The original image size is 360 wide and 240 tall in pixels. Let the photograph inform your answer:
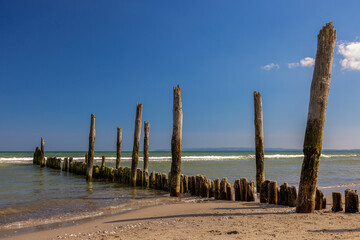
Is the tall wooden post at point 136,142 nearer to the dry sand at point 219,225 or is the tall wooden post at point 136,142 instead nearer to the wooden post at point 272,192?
the dry sand at point 219,225

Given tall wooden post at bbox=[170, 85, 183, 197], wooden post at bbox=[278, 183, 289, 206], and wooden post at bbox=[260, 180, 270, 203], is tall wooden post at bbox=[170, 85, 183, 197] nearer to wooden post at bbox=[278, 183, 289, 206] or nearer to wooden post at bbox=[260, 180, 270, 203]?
wooden post at bbox=[260, 180, 270, 203]

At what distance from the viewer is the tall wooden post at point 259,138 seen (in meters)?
12.4

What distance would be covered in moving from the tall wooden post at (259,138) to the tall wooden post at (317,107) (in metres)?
5.48

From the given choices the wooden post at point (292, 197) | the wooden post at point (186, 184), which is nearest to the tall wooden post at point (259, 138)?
the wooden post at point (186, 184)

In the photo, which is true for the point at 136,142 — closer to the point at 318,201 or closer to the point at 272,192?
the point at 272,192

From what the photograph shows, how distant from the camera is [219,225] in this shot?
6289 mm

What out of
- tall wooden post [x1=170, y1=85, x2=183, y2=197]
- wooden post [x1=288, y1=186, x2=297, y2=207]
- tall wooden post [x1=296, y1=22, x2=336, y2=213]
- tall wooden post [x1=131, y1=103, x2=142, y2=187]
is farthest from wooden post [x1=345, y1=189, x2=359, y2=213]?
tall wooden post [x1=131, y1=103, x2=142, y2=187]

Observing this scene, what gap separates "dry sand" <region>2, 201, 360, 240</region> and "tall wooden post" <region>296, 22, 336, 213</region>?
0.85 metres

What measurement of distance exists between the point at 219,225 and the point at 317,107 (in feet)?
11.3

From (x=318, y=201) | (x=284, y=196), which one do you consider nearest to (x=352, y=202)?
(x=318, y=201)

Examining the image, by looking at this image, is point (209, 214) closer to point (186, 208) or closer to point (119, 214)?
point (186, 208)

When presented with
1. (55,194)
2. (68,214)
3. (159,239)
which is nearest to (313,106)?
(159,239)

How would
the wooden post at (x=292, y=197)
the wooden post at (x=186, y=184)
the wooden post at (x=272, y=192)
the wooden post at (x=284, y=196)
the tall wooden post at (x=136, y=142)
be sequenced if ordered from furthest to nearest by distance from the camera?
the tall wooden post at (x=136, y=142)
the wooden post at (x=186, y=184)
the wooden post at (x=272, y=192)
the wooden post at (x=284, y=196)
the wooden post at (x=292, y=197)

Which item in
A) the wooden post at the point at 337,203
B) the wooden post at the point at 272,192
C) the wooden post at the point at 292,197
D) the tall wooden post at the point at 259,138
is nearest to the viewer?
the wooden post at the point at 337,203
